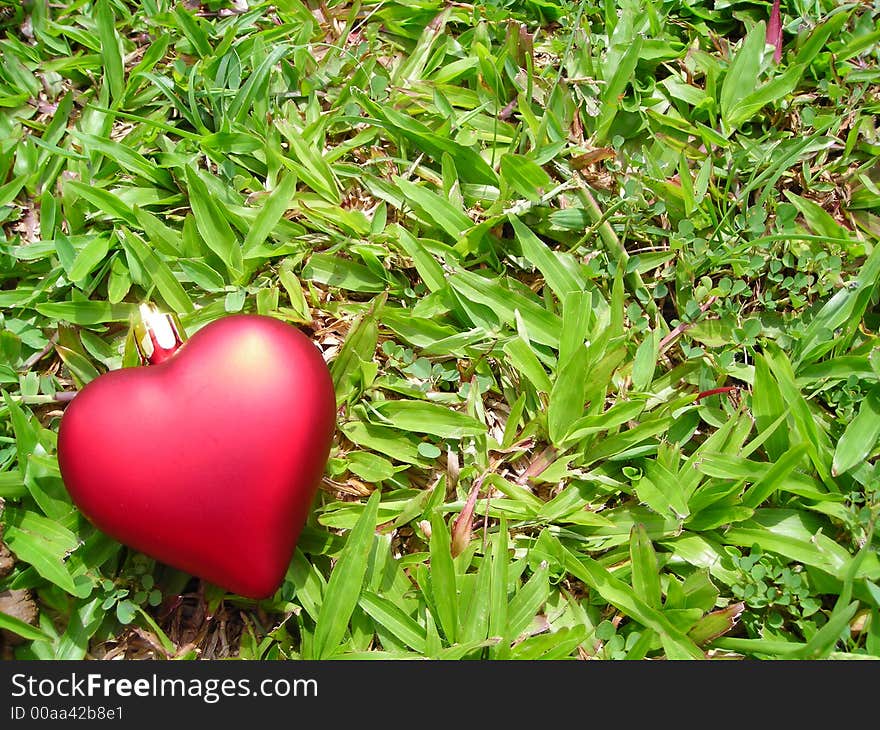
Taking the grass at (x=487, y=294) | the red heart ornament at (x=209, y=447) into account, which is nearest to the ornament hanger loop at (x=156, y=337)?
the red heart ornament at (x=209, y=447)

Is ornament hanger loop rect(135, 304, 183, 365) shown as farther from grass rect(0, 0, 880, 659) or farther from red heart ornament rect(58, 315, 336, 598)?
grass rect(0, 0, 880, 659)

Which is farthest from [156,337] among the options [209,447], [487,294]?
[487,294]

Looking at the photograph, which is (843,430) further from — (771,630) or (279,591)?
(279,591)

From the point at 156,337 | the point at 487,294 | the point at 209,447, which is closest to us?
the point at 209,447

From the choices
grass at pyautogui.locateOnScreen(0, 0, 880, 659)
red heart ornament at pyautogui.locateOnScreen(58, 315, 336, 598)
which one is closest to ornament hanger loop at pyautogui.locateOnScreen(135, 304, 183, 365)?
red heart ornament at pyautogui.locateOnScreen(58, 315, 336, 598)

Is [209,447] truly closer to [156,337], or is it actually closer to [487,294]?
[156,337]
